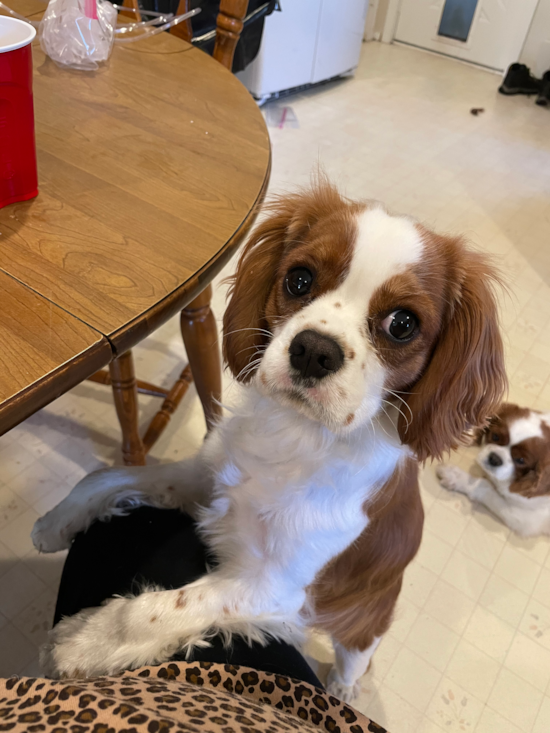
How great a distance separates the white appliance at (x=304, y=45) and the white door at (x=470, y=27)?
1531mm

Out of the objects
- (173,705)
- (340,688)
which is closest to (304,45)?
(340,688)

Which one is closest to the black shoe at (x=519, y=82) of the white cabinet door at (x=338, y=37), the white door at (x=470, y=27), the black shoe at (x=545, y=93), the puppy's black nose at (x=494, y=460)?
the black shoe at (x=545, y=93)

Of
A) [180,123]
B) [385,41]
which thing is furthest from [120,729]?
[385,41]

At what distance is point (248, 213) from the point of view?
902mm

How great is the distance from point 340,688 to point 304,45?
3941 mm

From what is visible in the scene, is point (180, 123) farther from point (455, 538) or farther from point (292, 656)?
point (455, 538)

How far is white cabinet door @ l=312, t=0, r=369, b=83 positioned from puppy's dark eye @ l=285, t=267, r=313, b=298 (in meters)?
3.74

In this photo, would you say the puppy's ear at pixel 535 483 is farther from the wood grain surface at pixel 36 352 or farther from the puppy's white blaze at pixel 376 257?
the wood grain surface at pixel 36 352

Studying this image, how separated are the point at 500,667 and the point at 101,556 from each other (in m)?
1.15

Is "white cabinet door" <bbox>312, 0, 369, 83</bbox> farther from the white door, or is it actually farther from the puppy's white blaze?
the puppy's white blaze

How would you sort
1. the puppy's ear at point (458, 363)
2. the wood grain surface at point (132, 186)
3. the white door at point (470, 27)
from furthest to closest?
the white door at point (470, 27)
the puppy's ear at point (458, 363)
the wood grain surface at point (132, 186)

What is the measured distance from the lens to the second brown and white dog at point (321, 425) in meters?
0.78

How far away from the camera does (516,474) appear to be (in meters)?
1.75

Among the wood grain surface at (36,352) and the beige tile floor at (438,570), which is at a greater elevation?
the wood grain surface at (36,352)
